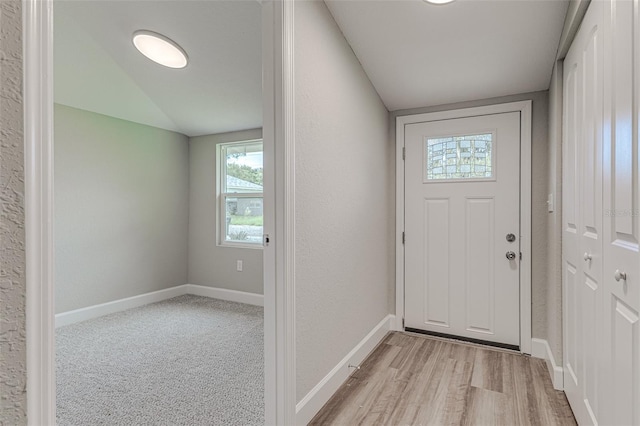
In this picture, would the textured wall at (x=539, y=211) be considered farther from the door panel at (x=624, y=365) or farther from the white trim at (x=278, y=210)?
the white trim at (x=278, y=210)

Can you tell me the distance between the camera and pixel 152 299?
3873 millimetres

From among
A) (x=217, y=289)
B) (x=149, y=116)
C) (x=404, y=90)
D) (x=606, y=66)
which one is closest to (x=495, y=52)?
(x=404, y=90)

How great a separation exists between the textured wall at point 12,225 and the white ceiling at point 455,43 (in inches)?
66.2

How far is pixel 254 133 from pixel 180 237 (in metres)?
1.66

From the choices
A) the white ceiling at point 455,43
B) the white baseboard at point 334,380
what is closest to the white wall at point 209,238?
the white baseboard at point 334,380

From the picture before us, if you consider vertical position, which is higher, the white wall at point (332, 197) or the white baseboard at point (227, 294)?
the white wall at point (332, 197)

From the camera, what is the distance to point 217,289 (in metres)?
4.06

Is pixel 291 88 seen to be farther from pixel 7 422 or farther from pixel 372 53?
pixel 7 422

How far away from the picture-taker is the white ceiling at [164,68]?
2.34 metres

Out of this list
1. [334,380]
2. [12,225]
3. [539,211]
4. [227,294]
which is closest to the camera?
[12,225]

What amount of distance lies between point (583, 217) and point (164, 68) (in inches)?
130

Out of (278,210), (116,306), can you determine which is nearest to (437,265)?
(278,210)

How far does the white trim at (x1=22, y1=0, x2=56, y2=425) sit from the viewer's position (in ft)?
2.03

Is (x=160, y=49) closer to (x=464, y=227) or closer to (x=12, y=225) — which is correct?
(x=12, y=225)
